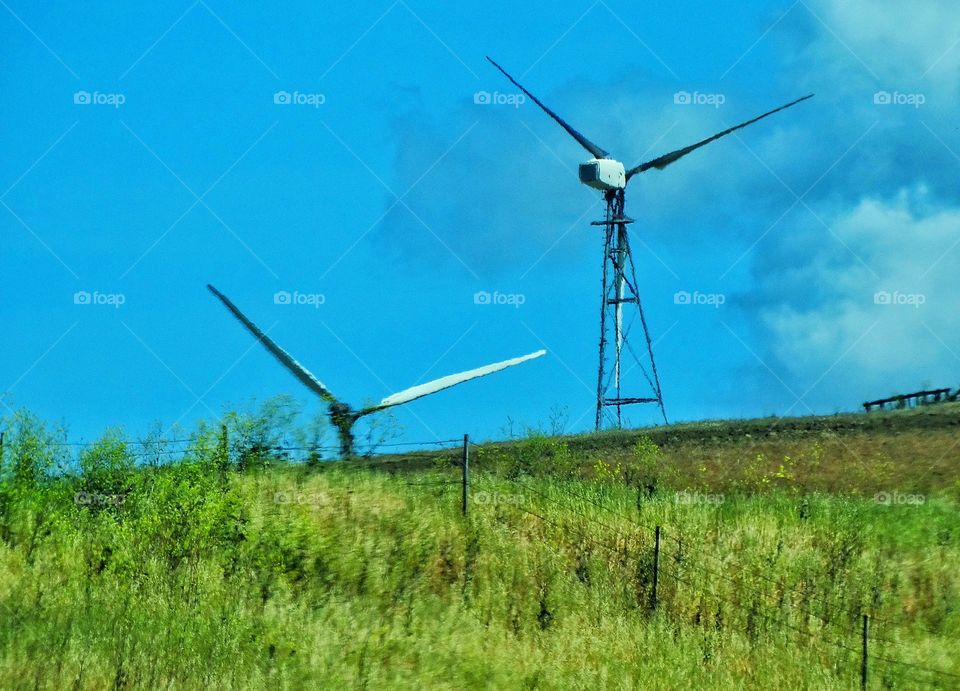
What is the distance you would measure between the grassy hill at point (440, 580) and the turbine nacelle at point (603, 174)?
2373 centimetres

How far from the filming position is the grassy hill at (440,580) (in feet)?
66.5

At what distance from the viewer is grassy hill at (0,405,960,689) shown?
20.3 meters

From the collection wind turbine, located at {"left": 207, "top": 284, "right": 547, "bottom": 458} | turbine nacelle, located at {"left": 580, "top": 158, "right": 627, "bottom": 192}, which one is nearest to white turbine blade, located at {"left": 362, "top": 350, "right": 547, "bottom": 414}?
wind turbine, located at {"left": 207, "top": 284, "right": 547, "bottom": 458}

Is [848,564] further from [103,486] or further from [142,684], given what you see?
[142,684]

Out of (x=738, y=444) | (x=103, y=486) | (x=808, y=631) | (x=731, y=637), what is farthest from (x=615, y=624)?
(x=738, y=444)

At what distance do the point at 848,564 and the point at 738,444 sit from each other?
58.0 feet

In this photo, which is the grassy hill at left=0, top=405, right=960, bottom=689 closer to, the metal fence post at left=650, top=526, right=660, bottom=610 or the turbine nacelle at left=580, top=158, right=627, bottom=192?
the metal fence post at left=650, top=526, right=660, bottom=610

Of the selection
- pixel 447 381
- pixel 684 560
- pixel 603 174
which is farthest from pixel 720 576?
pixel 603 174

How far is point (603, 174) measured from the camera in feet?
202

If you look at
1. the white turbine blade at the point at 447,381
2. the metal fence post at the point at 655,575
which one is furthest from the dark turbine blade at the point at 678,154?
the metal fence post at the point at 655,575

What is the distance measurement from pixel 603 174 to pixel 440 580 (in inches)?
1391

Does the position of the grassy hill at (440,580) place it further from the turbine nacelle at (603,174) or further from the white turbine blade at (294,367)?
the turbine nacelle at (603,174)

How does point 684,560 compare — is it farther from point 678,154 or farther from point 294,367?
point 678,154

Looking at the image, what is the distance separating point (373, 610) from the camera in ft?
82.5
